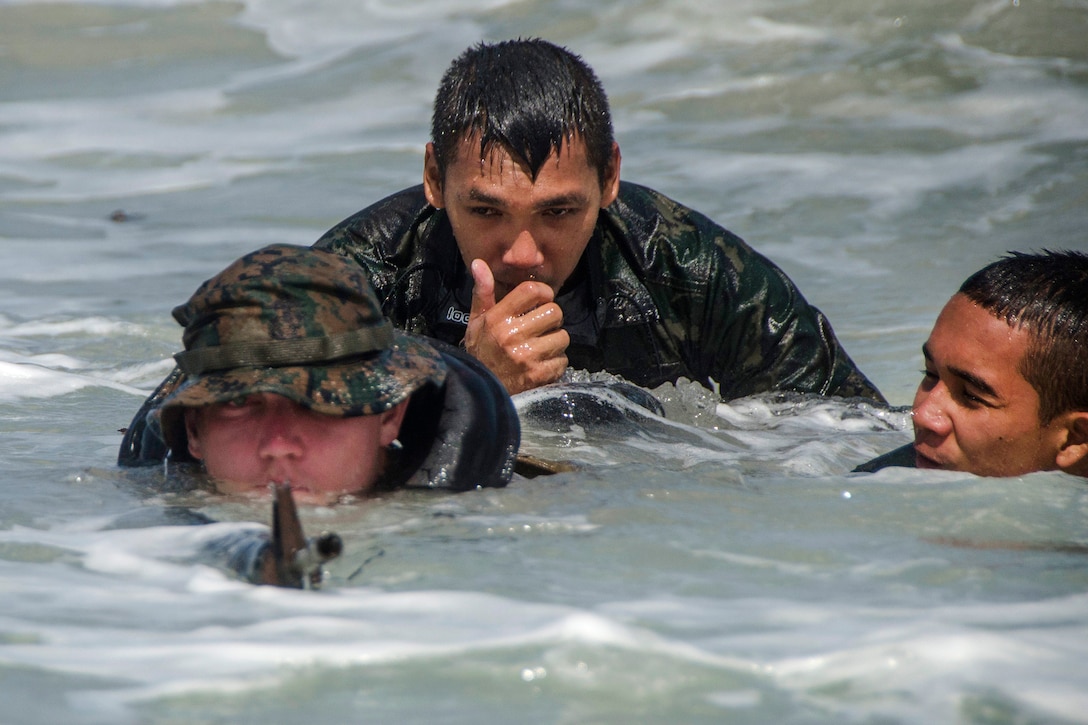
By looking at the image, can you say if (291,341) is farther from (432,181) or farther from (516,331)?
(432,181)

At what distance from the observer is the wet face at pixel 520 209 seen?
4449 mm

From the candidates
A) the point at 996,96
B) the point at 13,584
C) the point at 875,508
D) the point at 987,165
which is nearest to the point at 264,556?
the point at 13,584

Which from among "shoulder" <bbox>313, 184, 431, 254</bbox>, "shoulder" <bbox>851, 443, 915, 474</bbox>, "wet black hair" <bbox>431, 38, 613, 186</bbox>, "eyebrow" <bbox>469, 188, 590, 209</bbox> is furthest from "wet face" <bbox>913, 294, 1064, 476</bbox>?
"shoulder" <bbox>313, 184, 431, 254</bbox>

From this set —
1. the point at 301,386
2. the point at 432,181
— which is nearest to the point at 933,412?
the point at 301,386

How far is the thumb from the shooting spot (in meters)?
4.48

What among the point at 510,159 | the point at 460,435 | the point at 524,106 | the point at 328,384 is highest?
the point at 524,106

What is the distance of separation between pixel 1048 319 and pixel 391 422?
1847mm

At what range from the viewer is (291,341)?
9.78 ft

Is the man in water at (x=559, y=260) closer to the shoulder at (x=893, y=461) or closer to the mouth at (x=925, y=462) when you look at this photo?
the shoulder at (x=893, y=461)

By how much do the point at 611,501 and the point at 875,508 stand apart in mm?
640

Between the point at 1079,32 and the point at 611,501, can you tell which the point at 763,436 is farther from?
the point at 1079,32

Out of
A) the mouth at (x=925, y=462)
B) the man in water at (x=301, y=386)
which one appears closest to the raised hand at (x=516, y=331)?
the man in water at (x=301, y=386)

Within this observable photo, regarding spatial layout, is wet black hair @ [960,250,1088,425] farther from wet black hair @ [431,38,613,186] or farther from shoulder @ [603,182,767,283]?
wet black hair @ [431,38,613,186]

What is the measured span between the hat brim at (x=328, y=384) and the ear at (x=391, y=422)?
131 mm
